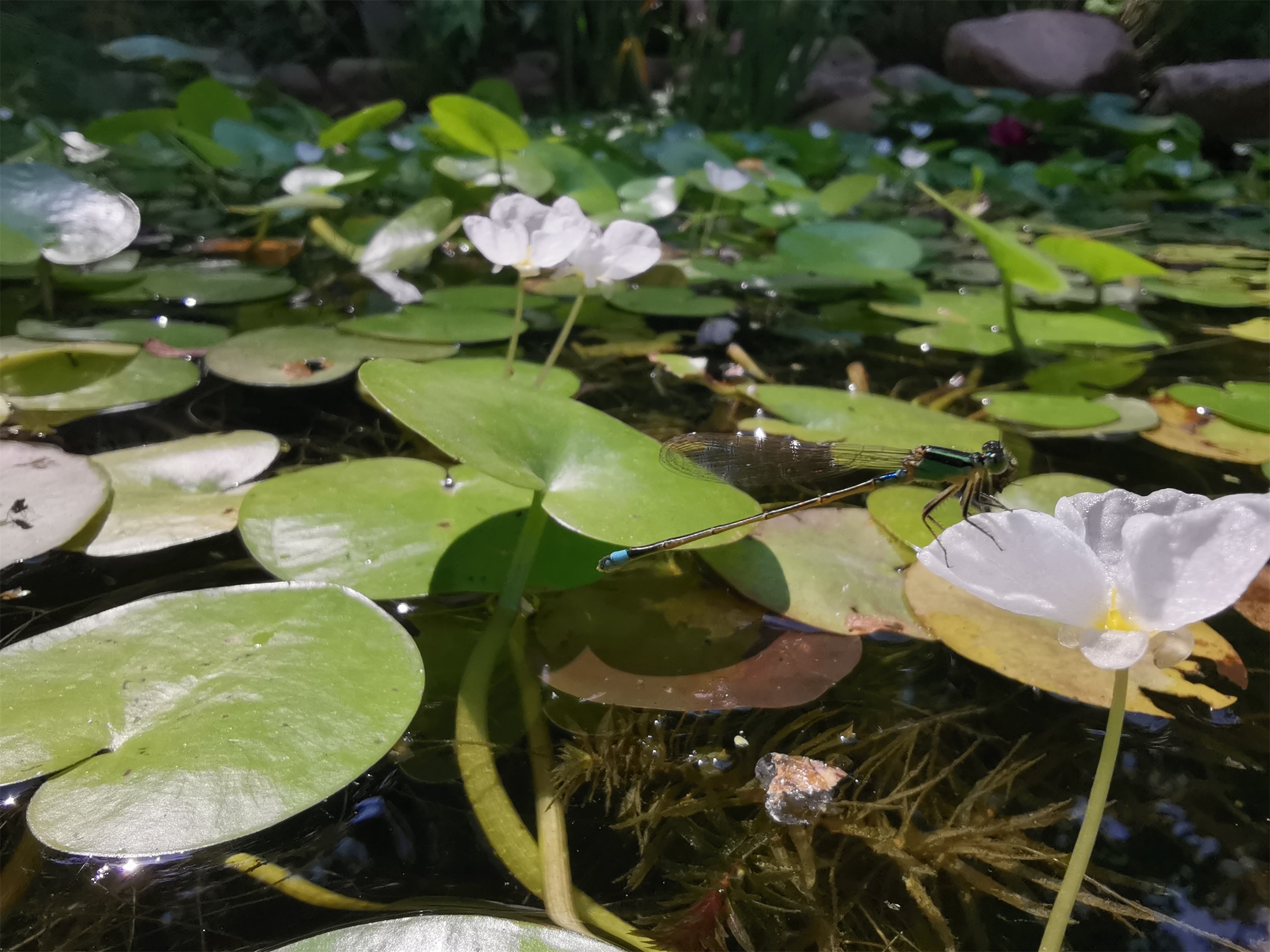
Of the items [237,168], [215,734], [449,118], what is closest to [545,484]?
[215,734]

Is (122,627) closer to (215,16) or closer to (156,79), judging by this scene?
(156,79)

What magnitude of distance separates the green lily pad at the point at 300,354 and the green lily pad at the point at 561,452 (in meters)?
0.60

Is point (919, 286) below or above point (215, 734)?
below

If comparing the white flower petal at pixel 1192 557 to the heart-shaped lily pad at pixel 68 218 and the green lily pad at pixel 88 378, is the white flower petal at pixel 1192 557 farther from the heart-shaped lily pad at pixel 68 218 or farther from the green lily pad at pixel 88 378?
the heart-shaped lily pad at pixel 68 218

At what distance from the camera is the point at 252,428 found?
3.79ft

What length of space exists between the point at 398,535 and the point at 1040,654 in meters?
0.67

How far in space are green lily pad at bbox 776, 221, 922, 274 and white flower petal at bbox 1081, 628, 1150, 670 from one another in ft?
5.19

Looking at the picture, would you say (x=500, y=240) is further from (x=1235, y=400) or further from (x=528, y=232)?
(x=1235, y=400)

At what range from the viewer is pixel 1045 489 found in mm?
998

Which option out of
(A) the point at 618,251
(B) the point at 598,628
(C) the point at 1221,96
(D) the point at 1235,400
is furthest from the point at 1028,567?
(C) the point at 1221,96

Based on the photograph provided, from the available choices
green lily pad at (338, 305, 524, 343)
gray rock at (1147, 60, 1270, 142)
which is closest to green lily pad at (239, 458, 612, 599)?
green lily pad at (338, 305, 524, 343)

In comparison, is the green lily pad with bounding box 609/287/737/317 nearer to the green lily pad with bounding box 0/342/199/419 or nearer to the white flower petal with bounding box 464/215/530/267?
the white flower petal with bounding box 464/215/530/267

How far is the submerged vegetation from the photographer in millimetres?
508

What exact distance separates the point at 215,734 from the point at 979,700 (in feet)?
2.13
